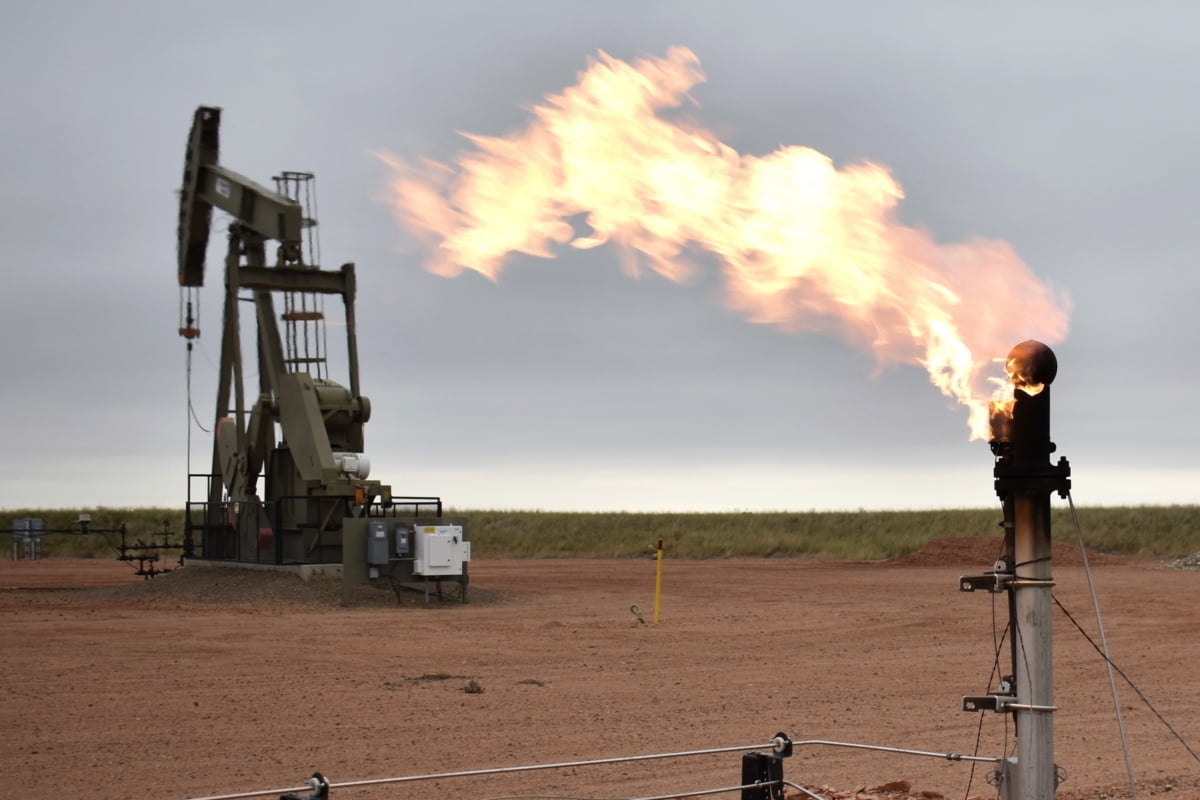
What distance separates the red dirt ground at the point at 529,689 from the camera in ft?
35.3

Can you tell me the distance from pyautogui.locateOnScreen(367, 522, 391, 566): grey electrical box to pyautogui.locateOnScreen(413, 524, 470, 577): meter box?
63 centimetres

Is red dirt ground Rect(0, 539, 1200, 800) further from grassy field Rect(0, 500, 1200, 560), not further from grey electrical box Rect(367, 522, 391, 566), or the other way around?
grassy field Rect(0, 500, 1200, 560)

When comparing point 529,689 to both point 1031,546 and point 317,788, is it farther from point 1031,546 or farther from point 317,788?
point 317,788

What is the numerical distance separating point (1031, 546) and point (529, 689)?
9825 millimetres

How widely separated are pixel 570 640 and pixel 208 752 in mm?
9661

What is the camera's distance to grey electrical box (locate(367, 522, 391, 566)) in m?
26.3

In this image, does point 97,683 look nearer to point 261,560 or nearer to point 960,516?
point 261,560

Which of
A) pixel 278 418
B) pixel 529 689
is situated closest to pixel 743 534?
pixel 278 418

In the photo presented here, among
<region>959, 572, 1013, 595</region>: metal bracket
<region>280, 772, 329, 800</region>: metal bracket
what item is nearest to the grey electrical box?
<region>959, 572, 1013, 595</region>: metal bracket

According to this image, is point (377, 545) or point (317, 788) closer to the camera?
point (317, 788)

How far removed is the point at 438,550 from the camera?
86.8 ft

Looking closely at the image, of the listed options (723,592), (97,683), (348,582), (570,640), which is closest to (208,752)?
(97,683)

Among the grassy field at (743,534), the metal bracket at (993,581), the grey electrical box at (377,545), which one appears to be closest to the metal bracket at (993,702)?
the metal bracket at (993,581)

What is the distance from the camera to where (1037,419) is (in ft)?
21.2
